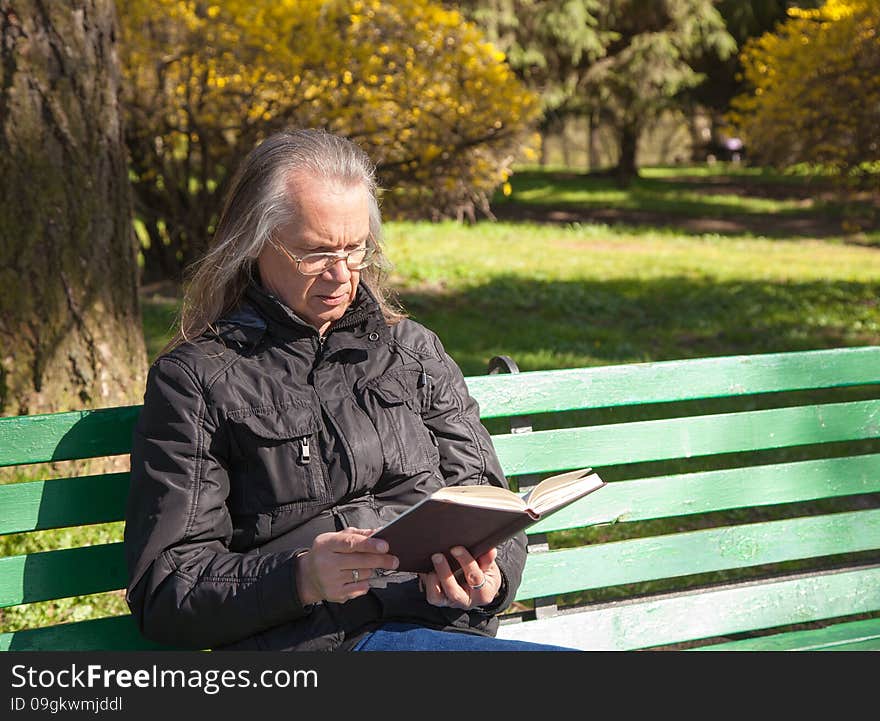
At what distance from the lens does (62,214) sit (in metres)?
4.41

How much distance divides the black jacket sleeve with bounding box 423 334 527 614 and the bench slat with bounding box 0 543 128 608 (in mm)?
747

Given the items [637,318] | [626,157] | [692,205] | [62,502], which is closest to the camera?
[62,502]

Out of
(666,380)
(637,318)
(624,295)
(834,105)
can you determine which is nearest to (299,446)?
(666,380)

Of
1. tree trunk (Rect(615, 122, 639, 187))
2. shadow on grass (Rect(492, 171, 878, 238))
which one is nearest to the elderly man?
shadow on grass (Rect(492, 171, 878, 238))

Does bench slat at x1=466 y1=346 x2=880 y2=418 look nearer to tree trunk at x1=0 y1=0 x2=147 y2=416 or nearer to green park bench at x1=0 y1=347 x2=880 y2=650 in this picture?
green park bench at x1=0 y1=347 x2=880 y2=650

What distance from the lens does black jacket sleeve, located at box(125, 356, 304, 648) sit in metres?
2.21

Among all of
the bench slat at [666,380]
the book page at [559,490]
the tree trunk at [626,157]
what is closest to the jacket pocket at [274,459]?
the book page at [559,490]

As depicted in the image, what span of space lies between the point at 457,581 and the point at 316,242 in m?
0.78

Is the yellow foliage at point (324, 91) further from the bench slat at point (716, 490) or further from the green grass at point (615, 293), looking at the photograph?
the bench slat at point (716, 490)

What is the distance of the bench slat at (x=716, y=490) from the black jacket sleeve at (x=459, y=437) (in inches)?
13.0

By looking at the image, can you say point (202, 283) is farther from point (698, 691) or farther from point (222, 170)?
point (222, 170)

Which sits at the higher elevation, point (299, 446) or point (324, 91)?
point (324, 91)

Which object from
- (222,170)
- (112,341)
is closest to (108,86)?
(112,341)

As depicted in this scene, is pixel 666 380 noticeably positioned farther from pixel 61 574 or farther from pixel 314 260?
pixel 61 574
